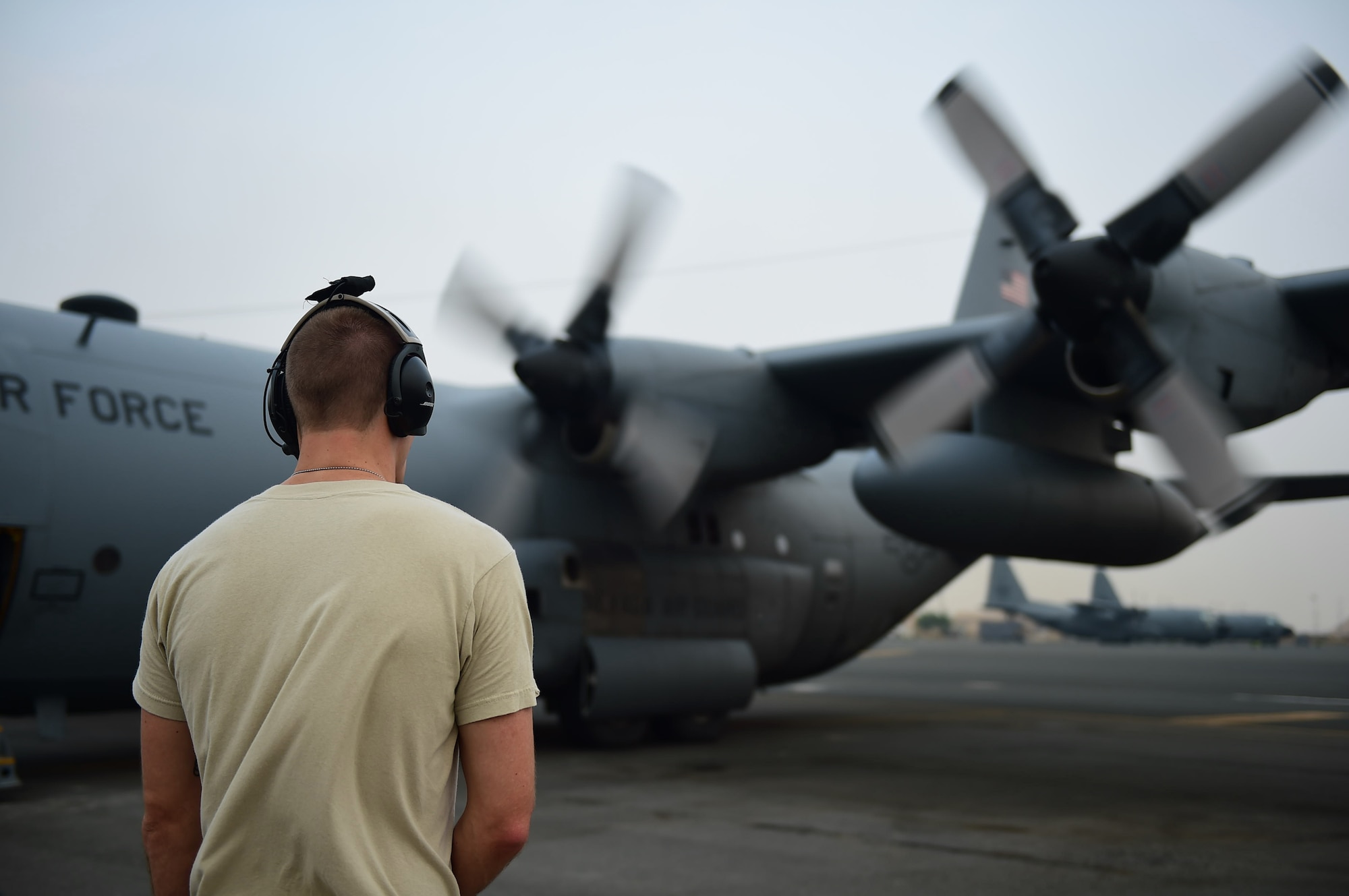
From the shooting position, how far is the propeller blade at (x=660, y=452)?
1044cm

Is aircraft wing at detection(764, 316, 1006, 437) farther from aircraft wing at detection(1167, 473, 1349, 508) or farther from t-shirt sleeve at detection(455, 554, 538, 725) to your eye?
t-shirt sleeve at detection(455, 554, 538, 725)

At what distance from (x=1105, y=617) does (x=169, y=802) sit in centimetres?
6589

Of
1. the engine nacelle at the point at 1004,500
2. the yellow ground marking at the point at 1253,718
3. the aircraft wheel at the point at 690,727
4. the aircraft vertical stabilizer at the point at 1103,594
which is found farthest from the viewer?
the aircraft vertical stabilizer at the point at 1103,594

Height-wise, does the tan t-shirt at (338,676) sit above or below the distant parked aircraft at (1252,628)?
above

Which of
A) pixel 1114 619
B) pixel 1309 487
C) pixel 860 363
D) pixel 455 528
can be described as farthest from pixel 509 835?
pixel 1114 619

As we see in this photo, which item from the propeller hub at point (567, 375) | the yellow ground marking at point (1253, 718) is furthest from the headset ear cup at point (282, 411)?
the yellow ground marking at point (1253, 718)

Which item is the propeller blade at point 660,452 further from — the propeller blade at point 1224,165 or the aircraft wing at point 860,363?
the propeller blade at point 1224,165

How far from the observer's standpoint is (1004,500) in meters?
9.99

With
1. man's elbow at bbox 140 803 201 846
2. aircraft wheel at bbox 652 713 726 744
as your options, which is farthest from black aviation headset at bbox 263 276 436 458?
aircraft wheel at bbox 652 713 726 744

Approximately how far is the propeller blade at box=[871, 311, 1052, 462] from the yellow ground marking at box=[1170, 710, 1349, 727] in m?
7.91

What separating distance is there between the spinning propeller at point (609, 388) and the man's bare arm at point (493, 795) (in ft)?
28.9

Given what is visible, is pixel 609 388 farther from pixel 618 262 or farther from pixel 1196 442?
pixel 1196 442

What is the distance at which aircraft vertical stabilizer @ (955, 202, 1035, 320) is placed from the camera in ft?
51.4

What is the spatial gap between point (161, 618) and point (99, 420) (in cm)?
771
